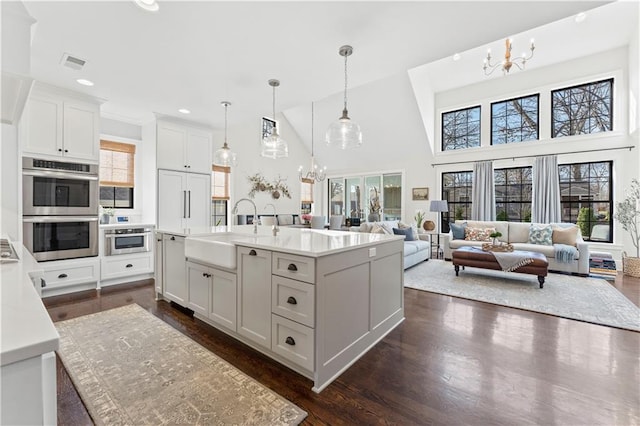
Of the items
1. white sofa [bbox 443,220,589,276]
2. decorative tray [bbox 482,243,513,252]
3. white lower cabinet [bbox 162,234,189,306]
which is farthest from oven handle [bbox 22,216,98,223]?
white sofa [bbox 443,220,589,276]

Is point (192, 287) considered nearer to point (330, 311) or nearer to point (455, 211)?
point (330, 311)

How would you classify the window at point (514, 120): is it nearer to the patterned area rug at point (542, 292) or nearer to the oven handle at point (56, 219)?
the patterned area rug at point (542, 292)

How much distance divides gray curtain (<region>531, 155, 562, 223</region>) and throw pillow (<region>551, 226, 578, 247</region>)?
3.45ft

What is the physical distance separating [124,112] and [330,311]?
471 centimetres

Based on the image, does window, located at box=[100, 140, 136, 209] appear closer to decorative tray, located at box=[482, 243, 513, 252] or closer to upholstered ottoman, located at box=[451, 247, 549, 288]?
upholstered ottoman, located at box=[451, 247, 549, 288]

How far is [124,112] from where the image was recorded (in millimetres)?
4453

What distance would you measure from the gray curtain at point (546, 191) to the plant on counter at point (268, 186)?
6.59 m

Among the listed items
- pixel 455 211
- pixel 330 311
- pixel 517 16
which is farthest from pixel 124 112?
pixel 455 211

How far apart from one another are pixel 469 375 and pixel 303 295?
1341 millimetres

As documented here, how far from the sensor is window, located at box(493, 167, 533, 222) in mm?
6676

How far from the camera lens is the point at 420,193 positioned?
805cm

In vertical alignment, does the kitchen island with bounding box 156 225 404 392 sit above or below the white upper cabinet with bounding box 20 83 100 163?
below

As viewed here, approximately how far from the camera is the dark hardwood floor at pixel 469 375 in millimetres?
1621

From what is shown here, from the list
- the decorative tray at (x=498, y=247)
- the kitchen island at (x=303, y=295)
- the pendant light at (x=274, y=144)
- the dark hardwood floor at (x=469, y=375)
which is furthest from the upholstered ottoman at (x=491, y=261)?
the pendant light at (x=274, y=144)
